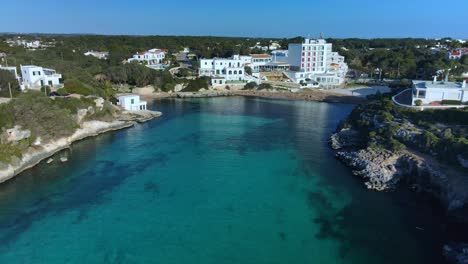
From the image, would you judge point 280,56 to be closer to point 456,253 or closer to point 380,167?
point 380,167

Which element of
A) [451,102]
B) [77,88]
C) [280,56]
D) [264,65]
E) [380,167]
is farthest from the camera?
[280,56]

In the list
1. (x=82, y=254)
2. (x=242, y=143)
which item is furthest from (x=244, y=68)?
(x=82, y=254)

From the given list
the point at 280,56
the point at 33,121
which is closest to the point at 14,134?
the point at 33,121

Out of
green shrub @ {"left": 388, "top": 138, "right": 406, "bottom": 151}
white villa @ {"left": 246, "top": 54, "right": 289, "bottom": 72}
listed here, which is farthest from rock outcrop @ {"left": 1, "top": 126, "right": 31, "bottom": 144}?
white villa @ {"left": 246, "top": 54, "right": 289, "bottom": 72}

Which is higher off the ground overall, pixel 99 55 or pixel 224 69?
pixel 99 55

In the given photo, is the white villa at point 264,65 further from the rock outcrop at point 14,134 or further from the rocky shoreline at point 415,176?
the rock outcrop at point 14,134

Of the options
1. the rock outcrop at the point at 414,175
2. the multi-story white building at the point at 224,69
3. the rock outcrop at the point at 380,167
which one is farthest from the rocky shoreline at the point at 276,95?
the rock outcrop at the point at 380,167

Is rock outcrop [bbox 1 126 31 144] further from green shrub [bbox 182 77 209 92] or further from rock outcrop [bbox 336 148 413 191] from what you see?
green shrub [bbox 182 77 209 92]
